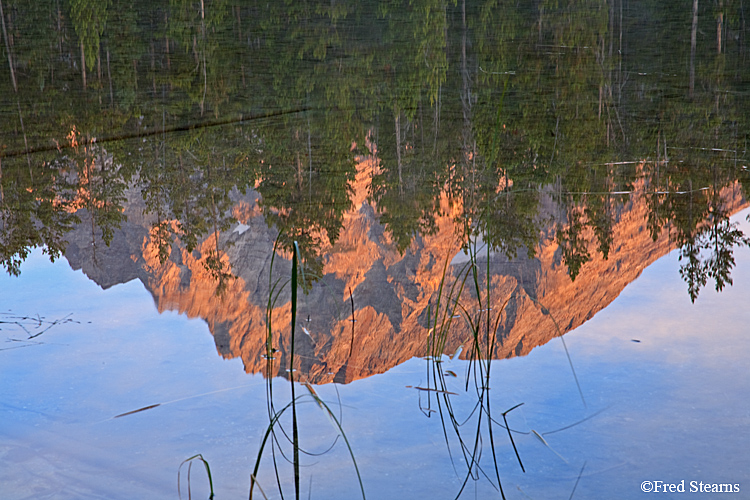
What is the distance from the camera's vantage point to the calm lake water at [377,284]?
3100mm

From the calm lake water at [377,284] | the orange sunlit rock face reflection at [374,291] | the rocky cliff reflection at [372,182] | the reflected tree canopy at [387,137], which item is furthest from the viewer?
the reflected tree canopy at [387,137]

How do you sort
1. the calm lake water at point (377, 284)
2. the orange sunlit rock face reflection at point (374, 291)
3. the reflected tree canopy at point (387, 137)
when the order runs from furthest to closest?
1. the reflected tree canopy at point (387, 137)
2. the orange sunlit rock face reflection at point (374, 291)
3. the calm lake water at point (377, 284)

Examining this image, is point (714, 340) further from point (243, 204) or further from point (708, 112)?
point (708, 112)

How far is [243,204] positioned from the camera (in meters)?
6.18

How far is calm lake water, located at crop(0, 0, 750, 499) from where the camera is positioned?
3100mm

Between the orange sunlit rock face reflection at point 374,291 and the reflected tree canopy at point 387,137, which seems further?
the reflected tree canopy at point 387,137

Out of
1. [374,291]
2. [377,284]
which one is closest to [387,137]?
[377,284]

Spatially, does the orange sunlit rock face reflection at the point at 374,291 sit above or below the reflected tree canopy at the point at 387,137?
below

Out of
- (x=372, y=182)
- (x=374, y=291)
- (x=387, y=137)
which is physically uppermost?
(x=387, y=137)

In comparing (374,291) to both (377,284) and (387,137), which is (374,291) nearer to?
(377,284)

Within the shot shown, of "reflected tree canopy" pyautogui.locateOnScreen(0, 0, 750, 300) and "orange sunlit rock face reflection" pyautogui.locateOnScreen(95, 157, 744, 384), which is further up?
"reflected tree canopy" pyautogui.locateOnScreen(0, 0, 750, 300)

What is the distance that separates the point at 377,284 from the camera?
204 inches

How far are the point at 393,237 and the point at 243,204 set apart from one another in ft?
4.25

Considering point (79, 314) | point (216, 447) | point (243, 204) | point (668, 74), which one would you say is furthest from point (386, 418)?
point (668, 74)
